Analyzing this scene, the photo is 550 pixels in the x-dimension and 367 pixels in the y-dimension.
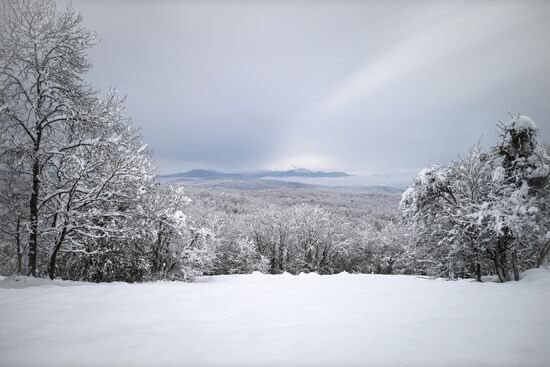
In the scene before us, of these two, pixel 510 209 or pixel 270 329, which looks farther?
pixel 510 209

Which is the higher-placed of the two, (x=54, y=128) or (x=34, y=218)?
(x=54, y=128)

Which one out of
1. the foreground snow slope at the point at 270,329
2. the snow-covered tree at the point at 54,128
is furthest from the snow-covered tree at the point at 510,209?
the snow-covered tree at the point at 54,128

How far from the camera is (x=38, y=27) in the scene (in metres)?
8.52

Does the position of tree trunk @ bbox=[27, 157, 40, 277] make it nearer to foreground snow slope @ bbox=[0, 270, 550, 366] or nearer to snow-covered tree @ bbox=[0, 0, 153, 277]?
snow-covered tree @ bbox=[0, 0, 153, 277]

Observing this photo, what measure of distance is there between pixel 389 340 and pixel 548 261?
37.4 ft

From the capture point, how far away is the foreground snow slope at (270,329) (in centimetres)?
297

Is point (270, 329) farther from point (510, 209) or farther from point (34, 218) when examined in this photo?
point (510, 209)

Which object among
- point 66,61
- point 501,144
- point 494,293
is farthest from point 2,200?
point 501,144

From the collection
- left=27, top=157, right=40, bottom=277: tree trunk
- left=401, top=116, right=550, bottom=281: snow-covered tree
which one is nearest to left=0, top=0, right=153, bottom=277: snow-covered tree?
left=27, top=157, right=40, bottom=277: tree trunk

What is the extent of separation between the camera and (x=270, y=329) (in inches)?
149

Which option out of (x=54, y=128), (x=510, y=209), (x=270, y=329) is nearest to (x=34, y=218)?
(x=54, y=128)

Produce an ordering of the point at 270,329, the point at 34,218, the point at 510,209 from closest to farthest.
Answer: the point at 270,329
the point at 34,218
the point at 510,209

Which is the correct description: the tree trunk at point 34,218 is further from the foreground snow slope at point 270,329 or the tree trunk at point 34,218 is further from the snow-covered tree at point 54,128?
the foreground snow slope at point 270,329

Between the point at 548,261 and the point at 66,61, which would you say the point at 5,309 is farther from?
the point at 548,261
